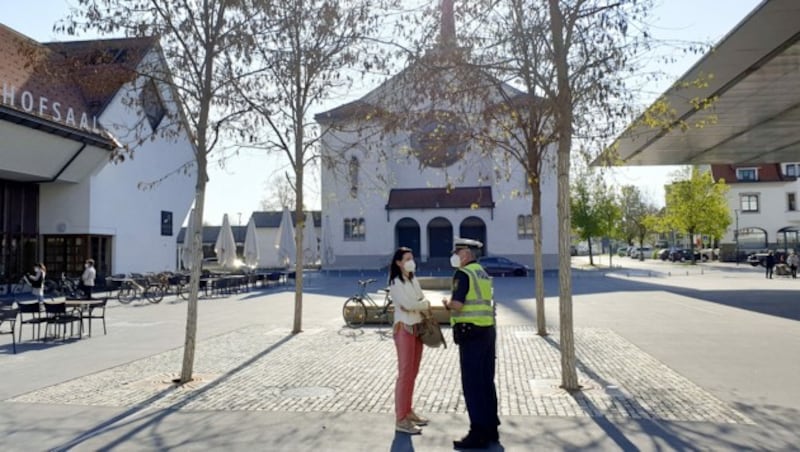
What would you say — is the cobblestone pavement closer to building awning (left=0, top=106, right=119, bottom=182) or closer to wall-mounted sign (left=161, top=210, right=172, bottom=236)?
building awning (left=0, top=106, right=119, bottom=182)

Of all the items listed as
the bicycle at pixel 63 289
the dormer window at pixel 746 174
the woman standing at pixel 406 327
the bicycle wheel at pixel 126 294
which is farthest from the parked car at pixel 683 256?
the woman standing at pixel 406 327

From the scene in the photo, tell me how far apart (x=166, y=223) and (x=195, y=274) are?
29796 millimetres

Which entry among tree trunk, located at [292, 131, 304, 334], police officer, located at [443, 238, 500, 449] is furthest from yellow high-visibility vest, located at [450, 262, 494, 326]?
tree trunk, located at [292, 131, 304, 334]

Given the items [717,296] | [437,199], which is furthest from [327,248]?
[717,296]

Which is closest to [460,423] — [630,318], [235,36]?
[235,36]

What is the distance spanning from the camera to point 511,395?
7.67 m

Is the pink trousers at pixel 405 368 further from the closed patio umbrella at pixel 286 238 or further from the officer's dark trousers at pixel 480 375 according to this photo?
the closed patio umbrella at pixel 286 238

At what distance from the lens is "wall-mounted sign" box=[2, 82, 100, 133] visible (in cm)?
2383

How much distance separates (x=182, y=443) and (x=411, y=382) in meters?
2.34

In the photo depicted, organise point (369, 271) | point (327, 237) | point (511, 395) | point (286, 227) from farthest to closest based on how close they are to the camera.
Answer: point (369, 271), point (327, 237), point (286, 227), point (511, 395)

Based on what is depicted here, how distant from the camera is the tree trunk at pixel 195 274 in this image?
8867 mm

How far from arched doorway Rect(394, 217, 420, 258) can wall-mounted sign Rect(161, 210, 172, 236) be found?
17.7 m

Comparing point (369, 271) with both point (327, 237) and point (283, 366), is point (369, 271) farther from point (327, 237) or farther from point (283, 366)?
point (283, 366)

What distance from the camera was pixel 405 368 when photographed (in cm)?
629
